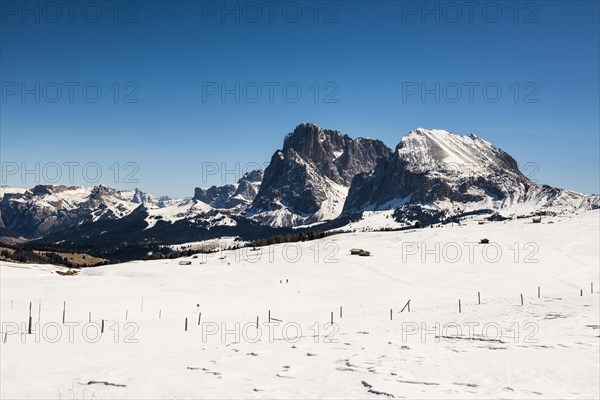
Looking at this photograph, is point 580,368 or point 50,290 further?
point 50,290

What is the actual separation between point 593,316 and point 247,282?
70689mm

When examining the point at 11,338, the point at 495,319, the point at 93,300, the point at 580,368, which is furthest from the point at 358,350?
the point at 93,300

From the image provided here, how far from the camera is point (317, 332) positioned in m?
47.4

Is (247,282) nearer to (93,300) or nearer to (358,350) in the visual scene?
(93,300)

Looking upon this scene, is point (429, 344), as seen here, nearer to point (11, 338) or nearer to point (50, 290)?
point (11, 338)

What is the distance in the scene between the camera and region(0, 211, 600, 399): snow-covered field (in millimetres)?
26266

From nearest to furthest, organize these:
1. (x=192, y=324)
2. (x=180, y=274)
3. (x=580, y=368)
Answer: (x=580, y=368) < (x=192, y=324) < (x=180, y=274)

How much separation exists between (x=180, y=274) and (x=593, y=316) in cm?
9041

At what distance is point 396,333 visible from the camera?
143 ft

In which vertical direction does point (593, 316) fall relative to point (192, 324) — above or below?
above

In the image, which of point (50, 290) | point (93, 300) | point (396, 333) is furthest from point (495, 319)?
point (50, 290)

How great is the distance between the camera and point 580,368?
90.4 ft

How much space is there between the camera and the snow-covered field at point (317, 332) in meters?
26.3

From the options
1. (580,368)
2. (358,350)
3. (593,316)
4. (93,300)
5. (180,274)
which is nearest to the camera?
(580,368)
